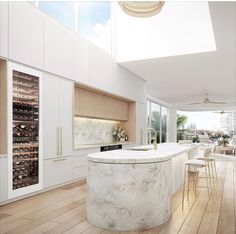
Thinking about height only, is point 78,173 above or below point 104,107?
below

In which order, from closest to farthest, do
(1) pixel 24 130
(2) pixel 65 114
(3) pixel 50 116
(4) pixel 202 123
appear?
(1) pixel 24 130
(3) pixel 50 116
(2) pixel 65 114
(4) pixel 202 123

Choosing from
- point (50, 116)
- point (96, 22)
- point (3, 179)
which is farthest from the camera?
point (96, 22)

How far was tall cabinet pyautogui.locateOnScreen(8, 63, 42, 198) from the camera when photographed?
3660mm

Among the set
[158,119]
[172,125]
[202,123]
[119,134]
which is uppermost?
[158,119]

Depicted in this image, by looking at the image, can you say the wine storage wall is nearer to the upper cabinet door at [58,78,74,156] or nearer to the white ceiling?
the upper cabinet door at [58,78,74,156]

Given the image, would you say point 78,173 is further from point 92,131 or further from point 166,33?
point 166,33

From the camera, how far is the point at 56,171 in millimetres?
4617

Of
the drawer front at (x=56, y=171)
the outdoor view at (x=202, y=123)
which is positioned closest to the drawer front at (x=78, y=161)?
the drawer front at (x=56, y=171)

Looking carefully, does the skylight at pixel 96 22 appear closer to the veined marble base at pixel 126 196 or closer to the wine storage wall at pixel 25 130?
the wine storage wall at pixel 25 130

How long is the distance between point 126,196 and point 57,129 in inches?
93.1

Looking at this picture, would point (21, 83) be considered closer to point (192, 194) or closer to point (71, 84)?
point (71, 84)

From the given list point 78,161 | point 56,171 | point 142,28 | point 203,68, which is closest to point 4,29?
point 56,171

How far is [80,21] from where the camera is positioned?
18.7 ft

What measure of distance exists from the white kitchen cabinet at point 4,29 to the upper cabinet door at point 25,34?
74 mm
